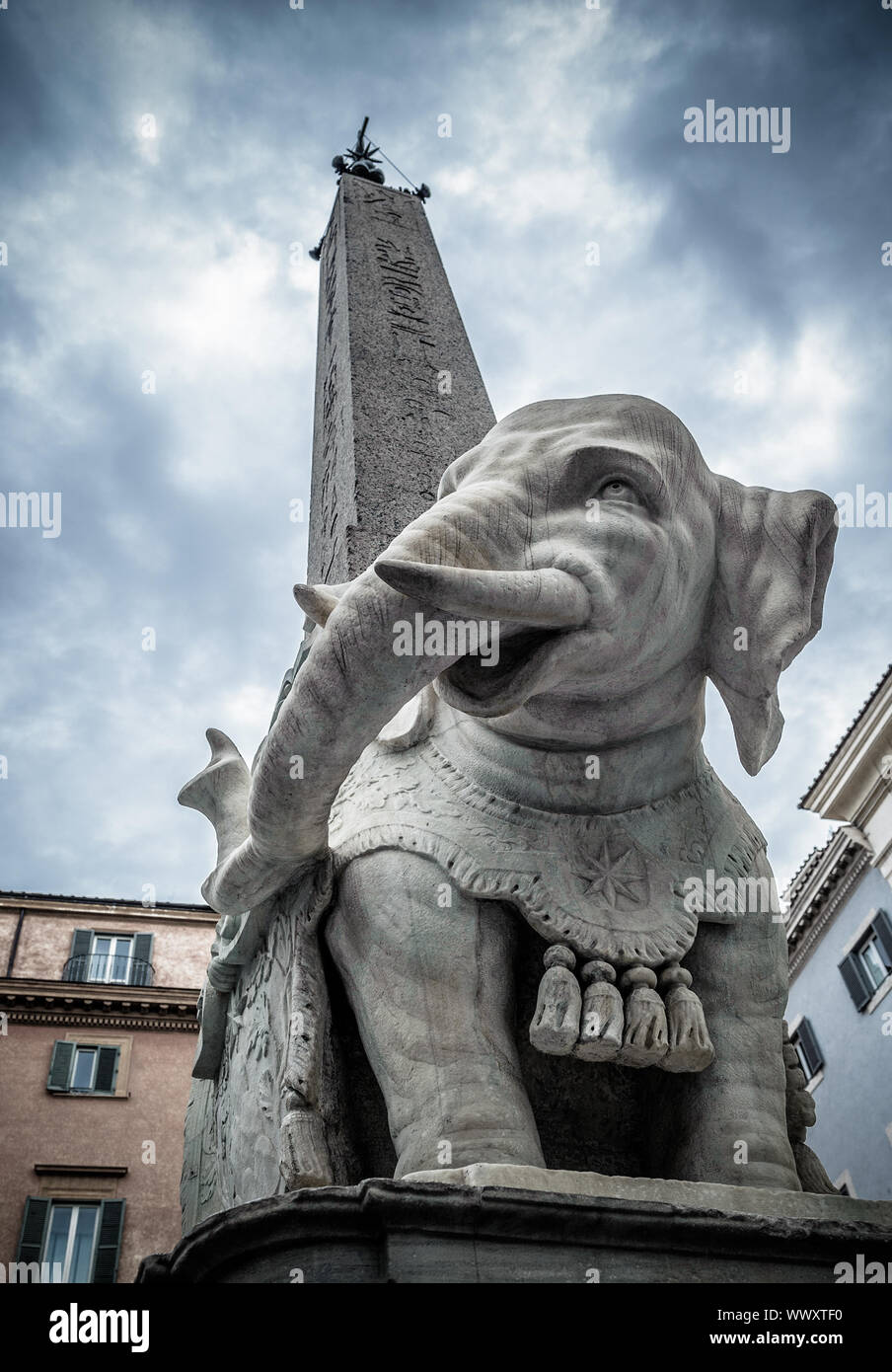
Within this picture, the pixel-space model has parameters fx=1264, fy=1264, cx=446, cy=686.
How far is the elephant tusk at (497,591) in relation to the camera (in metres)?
2.04

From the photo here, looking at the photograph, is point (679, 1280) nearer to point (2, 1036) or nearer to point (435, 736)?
point (435, 736)

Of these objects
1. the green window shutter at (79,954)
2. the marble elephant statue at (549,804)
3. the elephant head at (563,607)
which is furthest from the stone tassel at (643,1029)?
the green window shutter at (79,954)

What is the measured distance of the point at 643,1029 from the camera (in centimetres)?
228

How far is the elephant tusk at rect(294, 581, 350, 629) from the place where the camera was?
7.81 feet

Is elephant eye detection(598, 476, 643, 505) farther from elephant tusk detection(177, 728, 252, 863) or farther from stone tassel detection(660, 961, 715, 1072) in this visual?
elephant tusk detection(177, 728, 252, 863)

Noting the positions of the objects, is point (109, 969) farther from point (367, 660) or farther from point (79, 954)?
point (367, 660)

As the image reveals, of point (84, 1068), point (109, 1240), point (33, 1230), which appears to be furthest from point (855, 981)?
point (33, 1230)

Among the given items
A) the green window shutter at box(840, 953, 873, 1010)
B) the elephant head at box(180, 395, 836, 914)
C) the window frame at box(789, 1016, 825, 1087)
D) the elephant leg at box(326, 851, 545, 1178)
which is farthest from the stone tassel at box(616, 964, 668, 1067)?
the window frame at box(789, 1016, 825, 1087)

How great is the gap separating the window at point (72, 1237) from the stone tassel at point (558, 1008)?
15.0 m

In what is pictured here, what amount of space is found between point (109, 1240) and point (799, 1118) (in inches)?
590

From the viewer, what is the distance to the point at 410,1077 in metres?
2.26

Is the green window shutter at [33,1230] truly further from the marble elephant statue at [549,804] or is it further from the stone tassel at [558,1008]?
the stone tassel at [558,1008]

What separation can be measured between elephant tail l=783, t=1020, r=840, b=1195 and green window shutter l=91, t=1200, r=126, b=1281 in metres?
14.8

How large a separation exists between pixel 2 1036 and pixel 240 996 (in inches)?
624
